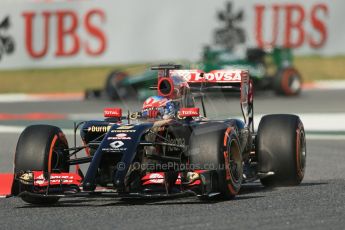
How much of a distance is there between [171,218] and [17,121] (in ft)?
46.7

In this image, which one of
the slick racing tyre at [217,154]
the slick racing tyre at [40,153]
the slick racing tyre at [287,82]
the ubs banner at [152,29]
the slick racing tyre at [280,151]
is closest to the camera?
the slick racing tyre at [217,154]

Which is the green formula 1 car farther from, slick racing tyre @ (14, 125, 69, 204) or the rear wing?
slick racing tyre @ (14, 125, 69, 204)

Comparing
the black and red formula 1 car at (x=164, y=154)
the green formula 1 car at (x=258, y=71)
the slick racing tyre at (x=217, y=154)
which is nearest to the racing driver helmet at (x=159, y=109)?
the black and red formula 1 car at (x=164, y=154)

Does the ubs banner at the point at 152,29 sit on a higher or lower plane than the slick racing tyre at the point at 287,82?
higher

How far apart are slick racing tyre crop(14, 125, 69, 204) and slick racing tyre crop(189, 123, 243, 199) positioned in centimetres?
138

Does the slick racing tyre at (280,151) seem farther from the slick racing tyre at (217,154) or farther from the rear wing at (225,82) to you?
the slick racing tyre at (217,154)

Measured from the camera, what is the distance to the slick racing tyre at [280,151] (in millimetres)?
11219

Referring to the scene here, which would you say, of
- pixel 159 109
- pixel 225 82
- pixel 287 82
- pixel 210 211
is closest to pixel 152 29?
pixel 287 82

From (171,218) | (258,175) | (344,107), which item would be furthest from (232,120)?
(344,107)

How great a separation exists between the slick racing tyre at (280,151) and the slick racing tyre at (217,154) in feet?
3.63

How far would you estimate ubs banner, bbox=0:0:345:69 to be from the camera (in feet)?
105

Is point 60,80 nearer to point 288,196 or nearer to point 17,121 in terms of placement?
point 17,121

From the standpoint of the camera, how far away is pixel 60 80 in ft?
108

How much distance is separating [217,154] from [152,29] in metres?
22.6
